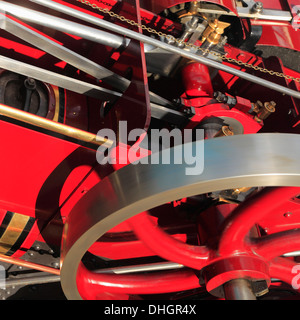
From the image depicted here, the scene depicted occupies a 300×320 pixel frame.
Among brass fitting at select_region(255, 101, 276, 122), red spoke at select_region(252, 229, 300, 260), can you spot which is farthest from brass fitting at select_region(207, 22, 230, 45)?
red spoke at select_region(252, 229, 300, 260)

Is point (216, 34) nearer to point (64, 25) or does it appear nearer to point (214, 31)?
point (214, 31)

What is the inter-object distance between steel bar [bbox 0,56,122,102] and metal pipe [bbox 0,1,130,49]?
132 millimetres

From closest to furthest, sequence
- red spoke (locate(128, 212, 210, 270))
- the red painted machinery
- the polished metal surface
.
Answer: the polished metal surface
the red painted machinery
red spoke (locate(128, 212, 210, 270))

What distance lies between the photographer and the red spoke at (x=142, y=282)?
1.42m

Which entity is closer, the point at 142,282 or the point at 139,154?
the point at 139,154

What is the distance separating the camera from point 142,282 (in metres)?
1.46

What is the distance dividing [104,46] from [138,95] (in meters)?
0.38

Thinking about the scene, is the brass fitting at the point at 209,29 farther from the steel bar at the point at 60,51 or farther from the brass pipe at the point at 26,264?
the brass pipe at the point at 26,264

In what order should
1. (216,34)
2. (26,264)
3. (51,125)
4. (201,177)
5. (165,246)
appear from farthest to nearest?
1. (216,34)
2. (26,264)
3. (165,246)
4. (51,125)
5. (201,177)

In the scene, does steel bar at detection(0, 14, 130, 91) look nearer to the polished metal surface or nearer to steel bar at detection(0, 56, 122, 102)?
steel bar at detection(0, 56, 122, 102)

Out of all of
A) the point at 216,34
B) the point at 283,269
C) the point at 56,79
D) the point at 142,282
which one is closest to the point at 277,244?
the point at 283,269

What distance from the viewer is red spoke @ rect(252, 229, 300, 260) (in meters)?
1.34

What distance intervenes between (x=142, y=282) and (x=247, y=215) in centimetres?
44

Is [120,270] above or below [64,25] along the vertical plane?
below
